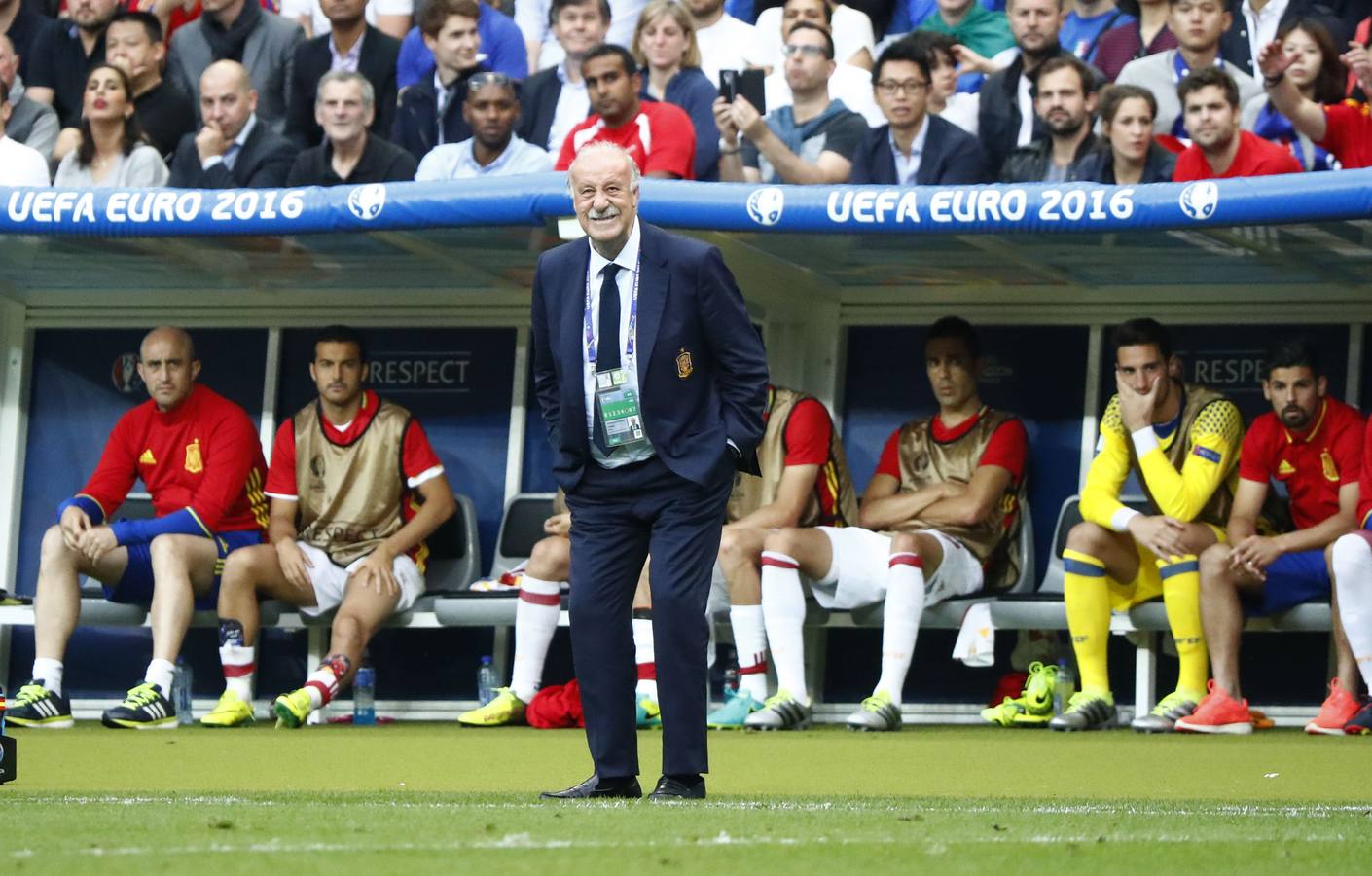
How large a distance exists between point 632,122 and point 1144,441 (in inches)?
109

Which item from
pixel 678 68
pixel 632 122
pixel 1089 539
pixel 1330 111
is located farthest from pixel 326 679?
pixel 1330 111

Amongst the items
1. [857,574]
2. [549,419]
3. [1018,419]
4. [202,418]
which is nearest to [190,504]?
[202,418]

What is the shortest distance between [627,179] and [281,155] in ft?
19.1

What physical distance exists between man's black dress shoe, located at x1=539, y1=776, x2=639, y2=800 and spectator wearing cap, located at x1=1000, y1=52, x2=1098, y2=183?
4871mm

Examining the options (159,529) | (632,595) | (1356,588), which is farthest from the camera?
(159,529)

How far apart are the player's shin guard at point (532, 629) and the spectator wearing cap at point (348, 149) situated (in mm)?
2244

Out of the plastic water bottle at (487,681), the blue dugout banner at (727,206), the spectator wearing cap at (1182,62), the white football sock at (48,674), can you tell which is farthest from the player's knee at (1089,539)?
the white football sock at (48,674)

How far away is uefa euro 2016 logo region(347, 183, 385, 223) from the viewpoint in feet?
30.5

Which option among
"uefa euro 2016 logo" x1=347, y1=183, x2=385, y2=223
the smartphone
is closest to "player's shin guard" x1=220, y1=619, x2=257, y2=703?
"uefa euro 2016 logo" x1=347, y1=183, x2=385, y2=223

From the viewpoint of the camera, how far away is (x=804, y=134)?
1077cm

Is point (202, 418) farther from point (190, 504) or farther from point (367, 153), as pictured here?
point (367, 153)

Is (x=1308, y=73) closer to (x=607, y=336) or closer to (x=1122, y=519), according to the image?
(x=1122, y=519)

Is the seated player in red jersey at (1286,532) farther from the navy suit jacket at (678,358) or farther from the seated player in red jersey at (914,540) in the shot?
the navy suit jacket at (678,358)

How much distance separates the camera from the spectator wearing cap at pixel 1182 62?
401 inches
